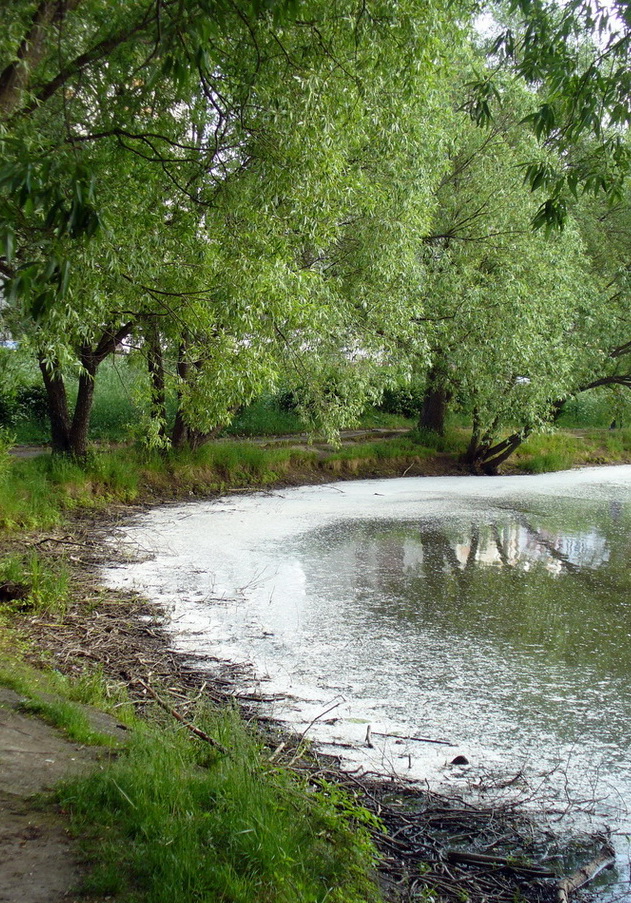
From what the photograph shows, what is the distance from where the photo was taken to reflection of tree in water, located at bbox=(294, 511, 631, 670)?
5.96 meters

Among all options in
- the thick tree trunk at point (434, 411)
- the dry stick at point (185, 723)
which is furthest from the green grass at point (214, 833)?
the thick tree trunk at point (434, 411)

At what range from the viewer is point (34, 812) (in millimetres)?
2512

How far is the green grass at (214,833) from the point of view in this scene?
2223 mm

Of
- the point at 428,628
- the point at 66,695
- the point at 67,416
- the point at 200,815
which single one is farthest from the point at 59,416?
the point at 200,815

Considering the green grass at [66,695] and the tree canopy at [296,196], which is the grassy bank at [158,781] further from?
the tree canopy at [296,196]

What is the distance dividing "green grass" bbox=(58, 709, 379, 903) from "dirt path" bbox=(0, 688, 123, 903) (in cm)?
7

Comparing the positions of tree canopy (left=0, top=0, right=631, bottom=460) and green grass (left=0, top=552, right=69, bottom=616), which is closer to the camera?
tree canopy (left=0, top=0, right=631, bottom=460)

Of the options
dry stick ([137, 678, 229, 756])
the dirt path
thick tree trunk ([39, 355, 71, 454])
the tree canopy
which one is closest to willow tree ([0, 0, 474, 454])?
the tree canopy

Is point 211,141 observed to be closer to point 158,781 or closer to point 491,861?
point 158,781

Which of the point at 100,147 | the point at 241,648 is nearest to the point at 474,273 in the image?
the point at 100,147

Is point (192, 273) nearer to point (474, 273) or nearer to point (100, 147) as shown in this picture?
point (100, 147)

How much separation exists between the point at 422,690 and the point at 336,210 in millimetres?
5026

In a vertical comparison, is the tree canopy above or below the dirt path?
above

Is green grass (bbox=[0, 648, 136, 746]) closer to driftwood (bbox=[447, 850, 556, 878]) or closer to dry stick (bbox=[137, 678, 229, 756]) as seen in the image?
dry stick (bbox=[137, 678, 229, 756])
